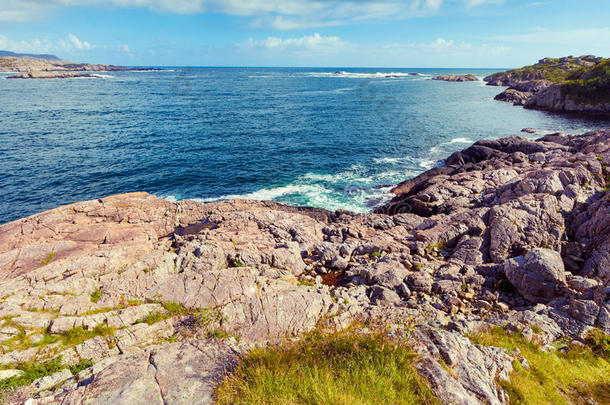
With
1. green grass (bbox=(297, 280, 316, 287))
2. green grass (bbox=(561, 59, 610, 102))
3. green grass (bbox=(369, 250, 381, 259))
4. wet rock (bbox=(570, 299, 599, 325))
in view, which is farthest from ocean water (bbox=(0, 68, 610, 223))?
wet rock (bbox=(570, 299, 599, 325))

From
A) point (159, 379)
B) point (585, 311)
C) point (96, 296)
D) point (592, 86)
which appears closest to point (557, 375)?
point (585, 311)

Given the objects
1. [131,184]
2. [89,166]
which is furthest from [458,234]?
[89,166]

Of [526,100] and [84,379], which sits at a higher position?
[526,100]

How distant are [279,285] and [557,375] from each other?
10.2 metres

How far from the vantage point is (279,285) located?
13648 millimetres

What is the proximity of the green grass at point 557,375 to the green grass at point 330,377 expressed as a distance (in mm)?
2942

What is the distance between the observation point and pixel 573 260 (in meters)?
15.3

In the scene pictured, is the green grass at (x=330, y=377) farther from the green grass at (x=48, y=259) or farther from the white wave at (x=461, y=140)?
the white wave at (x=461, y=140)

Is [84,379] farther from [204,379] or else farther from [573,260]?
[573,260]

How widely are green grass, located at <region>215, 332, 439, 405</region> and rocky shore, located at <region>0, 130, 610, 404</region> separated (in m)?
0.58

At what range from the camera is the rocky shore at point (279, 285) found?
7672 mm

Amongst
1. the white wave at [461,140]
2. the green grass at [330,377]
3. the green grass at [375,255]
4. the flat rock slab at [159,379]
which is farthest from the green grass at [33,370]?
the white wave at [461,140]

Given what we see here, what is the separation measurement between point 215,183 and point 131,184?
10481 millimetres

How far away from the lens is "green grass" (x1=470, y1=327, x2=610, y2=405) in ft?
23.1
